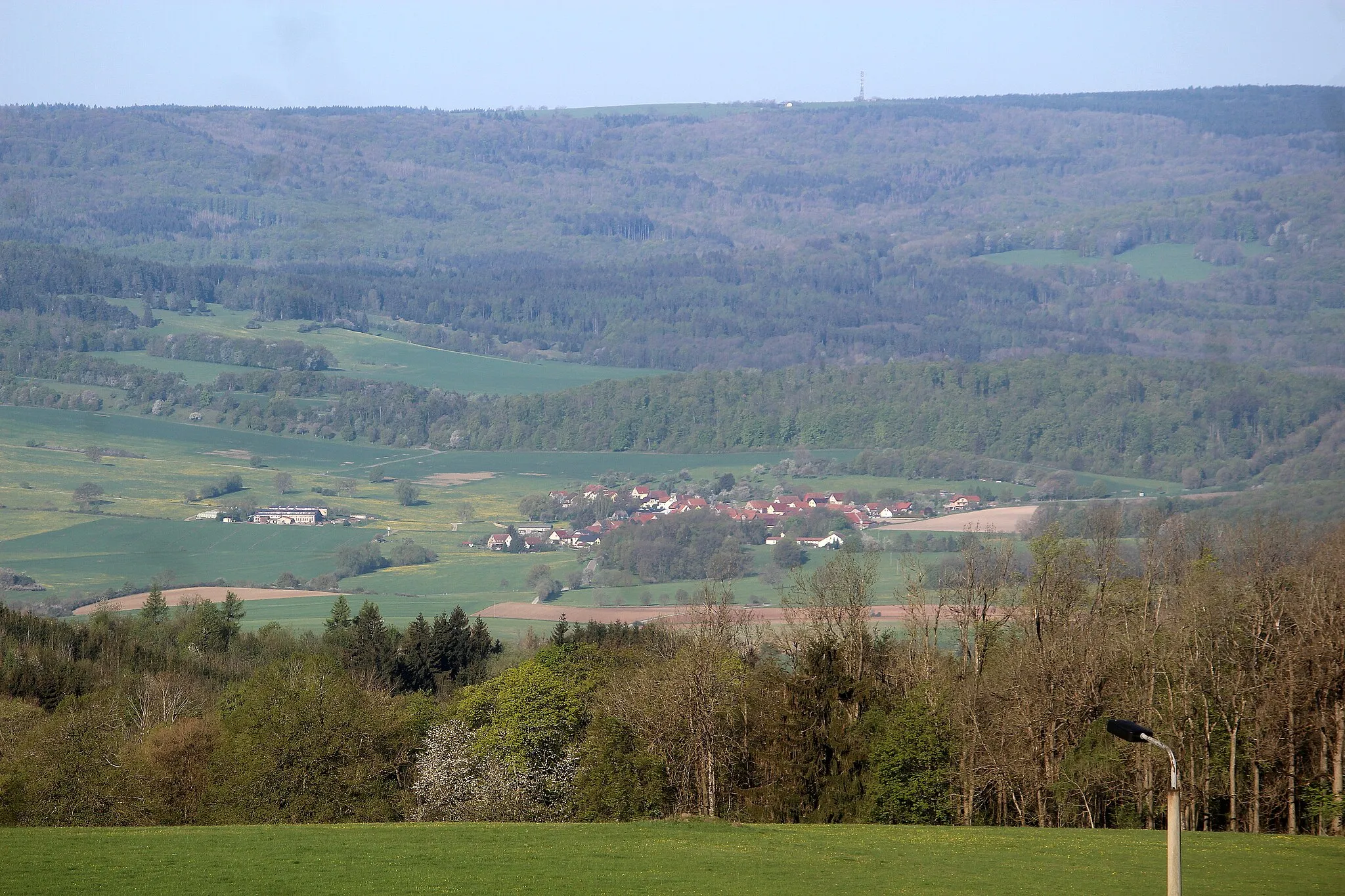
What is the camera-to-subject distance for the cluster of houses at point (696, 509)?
16888cm

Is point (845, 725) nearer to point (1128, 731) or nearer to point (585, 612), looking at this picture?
point (1128, 731)

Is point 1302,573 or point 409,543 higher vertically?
point 1302,573

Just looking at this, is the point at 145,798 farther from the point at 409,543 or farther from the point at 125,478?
the point at 125,478

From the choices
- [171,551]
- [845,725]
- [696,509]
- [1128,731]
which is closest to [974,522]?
[696,509]

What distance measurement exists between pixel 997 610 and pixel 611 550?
4003 inches

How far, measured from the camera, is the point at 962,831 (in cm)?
3588

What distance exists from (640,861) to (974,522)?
426 ft

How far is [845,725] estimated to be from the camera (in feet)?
148

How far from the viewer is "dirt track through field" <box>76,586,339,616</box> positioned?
12644 cm

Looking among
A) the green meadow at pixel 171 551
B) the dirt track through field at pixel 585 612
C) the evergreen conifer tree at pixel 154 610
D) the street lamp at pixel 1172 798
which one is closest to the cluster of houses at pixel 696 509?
the green meadow at pixel 171 551

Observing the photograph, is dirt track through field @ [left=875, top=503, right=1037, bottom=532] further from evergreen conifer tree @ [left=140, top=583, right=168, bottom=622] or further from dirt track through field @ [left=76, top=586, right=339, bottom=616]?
evergreen conifer tree @ [left=140, top=583, right=168, bottom=622]

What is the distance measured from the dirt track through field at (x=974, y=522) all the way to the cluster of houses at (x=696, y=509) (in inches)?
165

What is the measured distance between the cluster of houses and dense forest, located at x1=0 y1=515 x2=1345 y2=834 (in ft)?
336

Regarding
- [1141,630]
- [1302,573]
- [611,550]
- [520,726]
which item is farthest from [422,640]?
[611,550]
